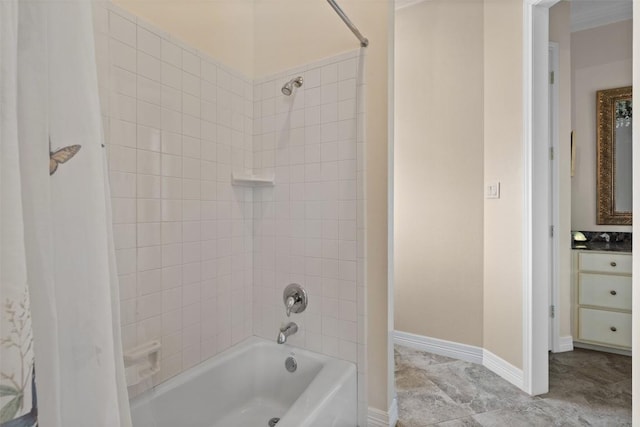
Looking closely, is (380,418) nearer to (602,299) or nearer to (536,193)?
(536,193)

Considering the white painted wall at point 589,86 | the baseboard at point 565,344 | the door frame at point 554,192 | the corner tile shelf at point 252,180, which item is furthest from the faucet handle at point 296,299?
the white painted wall at point 589,86

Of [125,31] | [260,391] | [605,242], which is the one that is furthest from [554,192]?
[125,31]

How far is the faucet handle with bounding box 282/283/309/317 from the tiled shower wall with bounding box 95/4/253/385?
0.28m

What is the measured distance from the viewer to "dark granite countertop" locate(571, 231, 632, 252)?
253 centimetres

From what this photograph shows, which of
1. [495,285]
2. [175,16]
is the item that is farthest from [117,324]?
[495,285]

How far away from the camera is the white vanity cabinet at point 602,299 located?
2.40 meters

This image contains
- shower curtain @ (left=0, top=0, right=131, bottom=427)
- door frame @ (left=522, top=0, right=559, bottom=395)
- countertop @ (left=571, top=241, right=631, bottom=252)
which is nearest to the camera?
shower curtain @ (left=0, top=0, right=131, bottom=427)

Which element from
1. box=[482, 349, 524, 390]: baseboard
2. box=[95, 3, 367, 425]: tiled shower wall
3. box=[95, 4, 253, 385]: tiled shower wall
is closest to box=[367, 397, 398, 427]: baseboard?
box=[95, 3, 367, 425]: tiled shower wall

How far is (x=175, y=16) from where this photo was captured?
1390 millimetres

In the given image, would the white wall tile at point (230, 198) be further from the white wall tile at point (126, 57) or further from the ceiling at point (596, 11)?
the ceiling at point (596, 11)

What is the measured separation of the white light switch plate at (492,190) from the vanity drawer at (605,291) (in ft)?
3.51

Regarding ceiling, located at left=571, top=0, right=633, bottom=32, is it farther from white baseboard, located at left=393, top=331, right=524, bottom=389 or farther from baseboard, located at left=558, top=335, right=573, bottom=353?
white baseboard, located at left=393, top=331, right=524, bottom=389

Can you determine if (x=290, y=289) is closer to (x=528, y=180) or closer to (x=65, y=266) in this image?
(x=65, y=266)

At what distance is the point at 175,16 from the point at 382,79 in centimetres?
94
